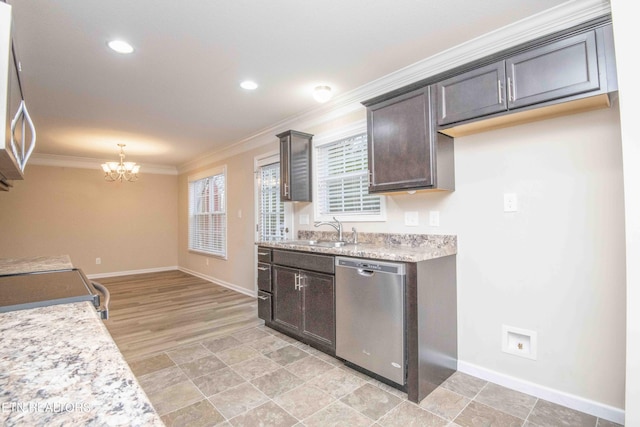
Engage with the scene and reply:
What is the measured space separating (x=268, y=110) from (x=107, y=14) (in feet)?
6.01

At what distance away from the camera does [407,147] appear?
7.89 feet

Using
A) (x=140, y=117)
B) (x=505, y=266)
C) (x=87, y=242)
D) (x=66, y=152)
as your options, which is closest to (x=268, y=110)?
(x=140, y=117)

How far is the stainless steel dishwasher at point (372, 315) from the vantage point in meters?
2.08

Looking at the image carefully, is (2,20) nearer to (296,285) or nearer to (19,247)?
(296,285)

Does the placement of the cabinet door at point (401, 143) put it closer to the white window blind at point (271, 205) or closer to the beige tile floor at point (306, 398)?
the beige tile floor at point (306, 398)

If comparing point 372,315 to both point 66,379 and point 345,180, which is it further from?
point 66,379

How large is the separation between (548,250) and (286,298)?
211 centimetres

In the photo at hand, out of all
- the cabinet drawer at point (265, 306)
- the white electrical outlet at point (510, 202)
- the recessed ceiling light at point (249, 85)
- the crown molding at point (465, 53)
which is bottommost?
Result: the cabinet drawer at point (265, 306)

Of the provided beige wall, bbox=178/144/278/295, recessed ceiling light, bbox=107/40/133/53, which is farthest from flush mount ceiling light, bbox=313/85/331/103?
recessed ceiling light, bbox=107/40/133/53

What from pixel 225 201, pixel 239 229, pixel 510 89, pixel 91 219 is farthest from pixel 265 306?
pixel 91 219

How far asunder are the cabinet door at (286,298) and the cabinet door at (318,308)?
0.11 m

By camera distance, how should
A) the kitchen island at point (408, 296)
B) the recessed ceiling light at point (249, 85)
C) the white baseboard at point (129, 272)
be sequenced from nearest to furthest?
the kitchen island at point (408, 296) < the recessed ceiling light at point (249, 85) < the white baseboard at point (129, 272)

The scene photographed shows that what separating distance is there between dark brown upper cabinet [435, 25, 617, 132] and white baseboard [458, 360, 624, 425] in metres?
1.71

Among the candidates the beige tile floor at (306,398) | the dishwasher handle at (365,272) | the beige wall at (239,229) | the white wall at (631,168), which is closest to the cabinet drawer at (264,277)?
the beige tile floor at (306,398)
